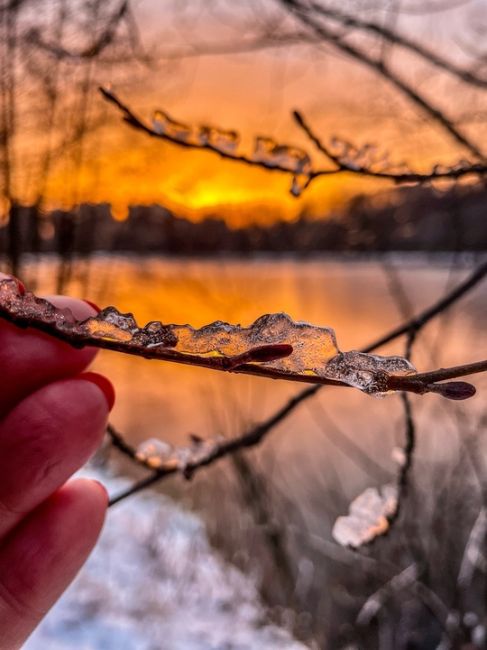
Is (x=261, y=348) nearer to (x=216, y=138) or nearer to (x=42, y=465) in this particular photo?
(x=42, y=465)

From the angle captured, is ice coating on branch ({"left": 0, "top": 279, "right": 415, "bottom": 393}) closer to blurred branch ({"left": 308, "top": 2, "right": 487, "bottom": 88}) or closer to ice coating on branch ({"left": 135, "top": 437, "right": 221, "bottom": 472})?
ice coating on branch ({"left": 135, "top": 437, "right": 221, "bottom": 472})

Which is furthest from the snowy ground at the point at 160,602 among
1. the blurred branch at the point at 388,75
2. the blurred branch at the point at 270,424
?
A: the blurred branch at the point at 388,75

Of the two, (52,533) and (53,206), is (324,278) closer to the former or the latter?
(53,206)

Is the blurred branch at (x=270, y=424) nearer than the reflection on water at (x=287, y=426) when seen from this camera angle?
Yes

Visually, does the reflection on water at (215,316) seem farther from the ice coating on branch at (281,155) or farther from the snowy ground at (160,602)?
the ice coating on branch at (281,155)

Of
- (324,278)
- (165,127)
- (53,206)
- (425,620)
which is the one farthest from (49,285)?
(324,278)

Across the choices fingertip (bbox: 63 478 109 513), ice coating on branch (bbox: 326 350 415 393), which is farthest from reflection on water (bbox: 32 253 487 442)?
ice coating on branch (bbox: 326 350 415 393)
